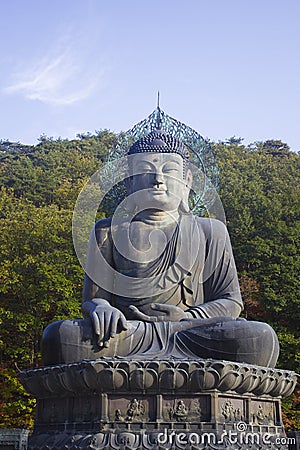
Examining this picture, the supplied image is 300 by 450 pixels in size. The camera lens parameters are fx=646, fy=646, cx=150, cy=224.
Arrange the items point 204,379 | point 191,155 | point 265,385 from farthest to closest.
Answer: point 191,155 < point 265,385 < point 204,379

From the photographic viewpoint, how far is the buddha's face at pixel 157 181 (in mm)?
7078

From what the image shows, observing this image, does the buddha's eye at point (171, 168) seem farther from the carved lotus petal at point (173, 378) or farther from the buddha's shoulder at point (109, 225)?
the carved lotus petal at point (173, 378)

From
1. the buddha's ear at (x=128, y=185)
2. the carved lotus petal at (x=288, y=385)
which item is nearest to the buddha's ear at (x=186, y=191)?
the buddha's ear at (x=128, y=185)

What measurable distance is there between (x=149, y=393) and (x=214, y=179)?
334cm

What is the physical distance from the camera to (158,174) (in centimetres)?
712

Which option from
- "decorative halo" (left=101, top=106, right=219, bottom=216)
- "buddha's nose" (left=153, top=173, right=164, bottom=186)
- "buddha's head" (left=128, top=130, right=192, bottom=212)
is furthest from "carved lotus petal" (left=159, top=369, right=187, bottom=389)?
"decorative halo" (left=101, top=106, right=219, bottom=216)

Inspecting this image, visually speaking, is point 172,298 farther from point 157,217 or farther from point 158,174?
point 158,174

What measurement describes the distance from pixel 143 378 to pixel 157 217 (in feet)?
7.83

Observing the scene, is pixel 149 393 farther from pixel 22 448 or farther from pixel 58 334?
pixel 22 448

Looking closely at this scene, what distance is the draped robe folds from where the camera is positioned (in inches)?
223

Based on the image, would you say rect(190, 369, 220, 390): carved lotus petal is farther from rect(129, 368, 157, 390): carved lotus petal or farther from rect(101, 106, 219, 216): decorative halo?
rect(101, 106, 219, 216): decorative halo

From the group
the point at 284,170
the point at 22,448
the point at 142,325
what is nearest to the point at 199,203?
the point at 142,325

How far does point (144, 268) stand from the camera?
6.79m

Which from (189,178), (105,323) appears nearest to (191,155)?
(189,178)
